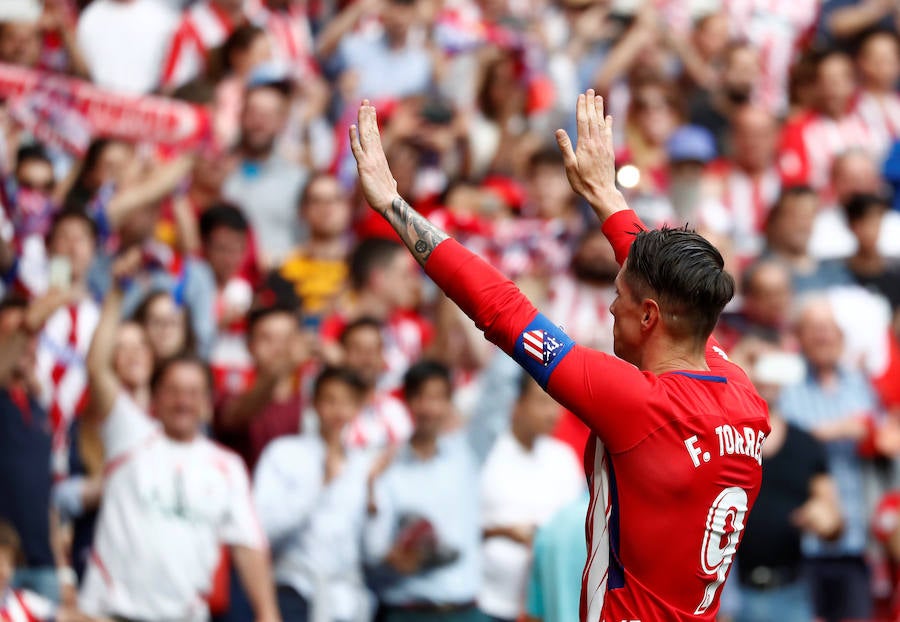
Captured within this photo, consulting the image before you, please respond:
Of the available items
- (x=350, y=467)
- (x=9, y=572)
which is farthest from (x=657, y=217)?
(x=9, y=572)

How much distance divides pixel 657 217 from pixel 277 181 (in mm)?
2618

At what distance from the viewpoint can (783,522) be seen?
8.55 metres

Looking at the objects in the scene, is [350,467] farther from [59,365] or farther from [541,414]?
[59,365]

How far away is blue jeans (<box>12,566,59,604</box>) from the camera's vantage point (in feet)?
→ 24.4

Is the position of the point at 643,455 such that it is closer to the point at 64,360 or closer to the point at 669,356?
the point at 669,356

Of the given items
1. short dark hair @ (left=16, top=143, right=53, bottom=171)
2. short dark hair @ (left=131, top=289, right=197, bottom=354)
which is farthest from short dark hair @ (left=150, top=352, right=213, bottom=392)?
short dark hair @ (left=16, top=143, right=53, bottom=171)

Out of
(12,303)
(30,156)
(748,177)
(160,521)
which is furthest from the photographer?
(748,177)

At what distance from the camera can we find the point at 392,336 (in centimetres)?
955

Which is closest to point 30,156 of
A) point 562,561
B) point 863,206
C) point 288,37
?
point 288,37

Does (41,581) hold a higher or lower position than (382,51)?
lower

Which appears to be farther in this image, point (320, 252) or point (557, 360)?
point (320, 252)

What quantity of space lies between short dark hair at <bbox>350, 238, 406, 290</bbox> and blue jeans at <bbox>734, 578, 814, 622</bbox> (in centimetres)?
299

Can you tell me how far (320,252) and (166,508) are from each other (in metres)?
2.86

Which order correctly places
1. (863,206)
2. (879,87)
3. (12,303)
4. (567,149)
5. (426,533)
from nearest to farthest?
(567,149) → (12,303) → (426,533) → (863,206) → (879,87)
